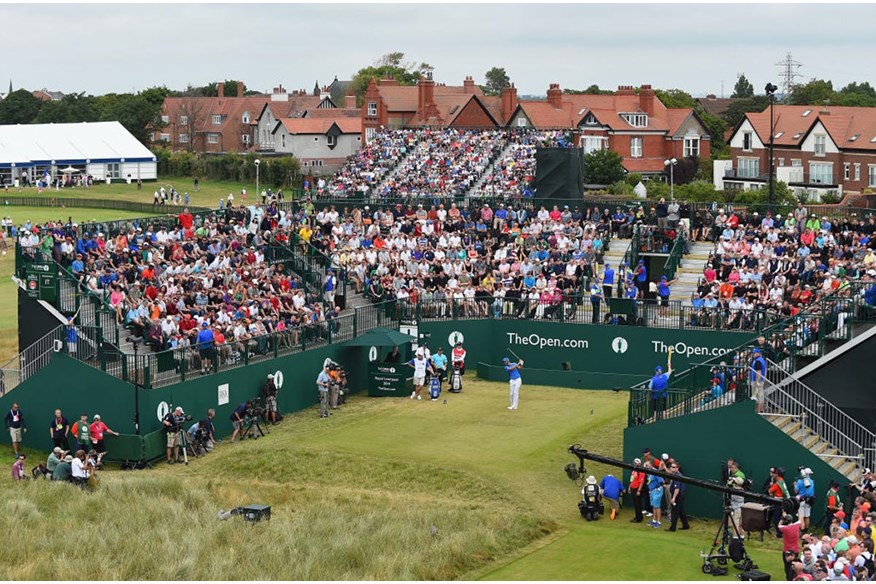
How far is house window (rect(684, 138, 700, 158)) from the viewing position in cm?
10083

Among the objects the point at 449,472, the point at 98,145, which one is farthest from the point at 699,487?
the point at 98,145

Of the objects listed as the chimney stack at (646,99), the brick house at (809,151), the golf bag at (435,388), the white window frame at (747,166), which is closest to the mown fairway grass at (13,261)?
the golf bag at (435,388)

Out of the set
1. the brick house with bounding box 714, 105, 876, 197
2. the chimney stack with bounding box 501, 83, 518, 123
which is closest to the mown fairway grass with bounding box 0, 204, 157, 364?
the chimney stack with bounding box 501, 83, 518, 123

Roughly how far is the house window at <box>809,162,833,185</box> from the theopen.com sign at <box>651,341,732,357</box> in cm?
5369

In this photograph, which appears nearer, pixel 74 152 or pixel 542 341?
pixel 542 341

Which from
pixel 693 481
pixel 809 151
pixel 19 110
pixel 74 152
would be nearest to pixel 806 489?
pixel 693 481

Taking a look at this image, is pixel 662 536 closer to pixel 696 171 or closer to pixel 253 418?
pixel 253 418

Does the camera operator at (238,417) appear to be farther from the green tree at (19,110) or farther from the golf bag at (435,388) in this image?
the green tree at (19,110)

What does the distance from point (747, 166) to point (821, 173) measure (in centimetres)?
652

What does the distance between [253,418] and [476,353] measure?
986cm

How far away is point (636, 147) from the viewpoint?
324 ft

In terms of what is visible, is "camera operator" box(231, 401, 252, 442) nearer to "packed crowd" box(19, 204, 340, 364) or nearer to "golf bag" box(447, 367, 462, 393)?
"packed crowd" box(19, 204, 340, 364)

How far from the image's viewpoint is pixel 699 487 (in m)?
28.1

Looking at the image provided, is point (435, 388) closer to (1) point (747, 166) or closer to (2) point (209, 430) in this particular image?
(2) point (209, 430)
